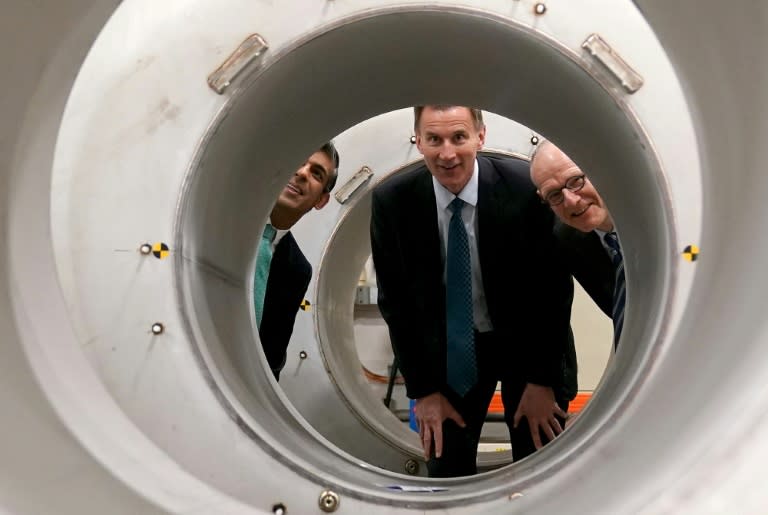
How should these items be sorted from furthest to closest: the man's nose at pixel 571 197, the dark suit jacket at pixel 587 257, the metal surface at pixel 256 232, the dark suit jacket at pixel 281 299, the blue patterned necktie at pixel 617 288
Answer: the dark suit jacket at pixel 281 299 < the dark suit jacket at pixel 587 257 < the man's nose at pixel 571 197 < the blue patterned necktie at pixel 617 288 < the metal surface at pixel 256 232

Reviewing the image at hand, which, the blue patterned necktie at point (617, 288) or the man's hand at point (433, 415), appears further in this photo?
the man's hand at point (433, 415)

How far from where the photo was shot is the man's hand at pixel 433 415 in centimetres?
152

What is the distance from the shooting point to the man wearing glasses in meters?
1.34

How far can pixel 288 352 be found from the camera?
168 centimetres

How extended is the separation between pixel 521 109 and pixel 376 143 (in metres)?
0.72

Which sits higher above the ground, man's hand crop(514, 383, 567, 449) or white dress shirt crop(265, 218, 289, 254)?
white dress shirt crop(265, 218, 289, 254)

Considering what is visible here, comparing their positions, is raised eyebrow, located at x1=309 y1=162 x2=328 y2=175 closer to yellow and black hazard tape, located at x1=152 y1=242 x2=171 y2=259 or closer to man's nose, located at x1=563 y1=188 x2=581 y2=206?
man's nose, located at x1=563 y1=188 x2=581 y2=206

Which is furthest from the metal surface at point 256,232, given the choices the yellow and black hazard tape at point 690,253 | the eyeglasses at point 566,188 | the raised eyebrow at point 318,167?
the raised eyebrow at point 318,167

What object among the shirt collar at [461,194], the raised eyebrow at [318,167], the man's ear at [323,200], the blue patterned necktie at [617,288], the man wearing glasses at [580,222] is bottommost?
the blue patterned necktie at [617,288]

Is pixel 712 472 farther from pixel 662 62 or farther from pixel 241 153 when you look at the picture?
pixel 241 153

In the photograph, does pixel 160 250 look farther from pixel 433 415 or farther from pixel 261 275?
pixel 433 415

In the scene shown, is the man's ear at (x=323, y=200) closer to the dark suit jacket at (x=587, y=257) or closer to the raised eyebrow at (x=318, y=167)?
the raised eyebrow at (x=318, y=167)

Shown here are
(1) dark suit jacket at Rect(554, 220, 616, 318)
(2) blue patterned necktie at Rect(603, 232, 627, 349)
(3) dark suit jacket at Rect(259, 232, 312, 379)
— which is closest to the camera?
(2) blue patterned necktie at Rect(603, 232, 627, 349)

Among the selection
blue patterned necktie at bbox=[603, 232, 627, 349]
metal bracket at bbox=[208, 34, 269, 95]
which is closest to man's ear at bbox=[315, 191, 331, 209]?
blue patterned necktie at bbox=[603, 232, 627, 349]
